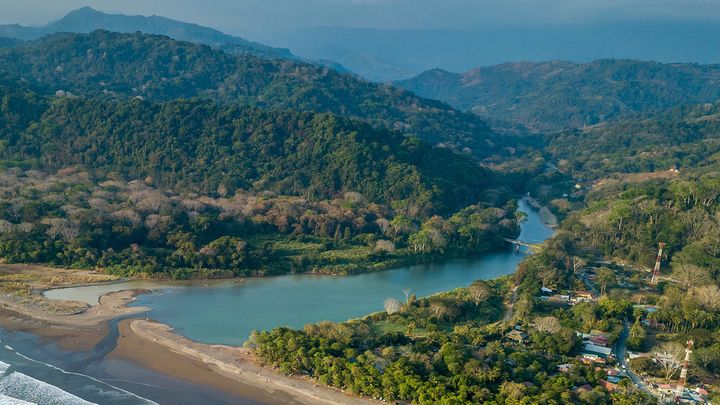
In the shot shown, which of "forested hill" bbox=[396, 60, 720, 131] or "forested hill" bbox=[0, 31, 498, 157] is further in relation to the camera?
"forested hill" bbox=[396, 60, 720, 131]

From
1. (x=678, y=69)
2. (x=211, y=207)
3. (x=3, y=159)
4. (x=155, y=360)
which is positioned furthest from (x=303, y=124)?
(x=678, y=69)

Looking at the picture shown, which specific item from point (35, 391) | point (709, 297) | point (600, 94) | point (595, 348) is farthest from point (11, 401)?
point (600, 94)

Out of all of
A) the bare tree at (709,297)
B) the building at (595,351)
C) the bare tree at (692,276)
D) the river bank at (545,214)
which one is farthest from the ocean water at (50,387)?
the river bank at (545,214)

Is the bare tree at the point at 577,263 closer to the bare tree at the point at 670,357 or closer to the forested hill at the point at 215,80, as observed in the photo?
the bare tree at the point at 670,357

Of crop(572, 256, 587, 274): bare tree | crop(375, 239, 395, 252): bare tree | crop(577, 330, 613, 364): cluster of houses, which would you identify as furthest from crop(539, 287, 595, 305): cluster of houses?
crop(375, 239, 395, 252): bare tree

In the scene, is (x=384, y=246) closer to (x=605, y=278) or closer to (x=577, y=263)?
(x=577, y=263)

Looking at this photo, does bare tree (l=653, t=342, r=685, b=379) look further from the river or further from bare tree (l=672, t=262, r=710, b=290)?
the river
